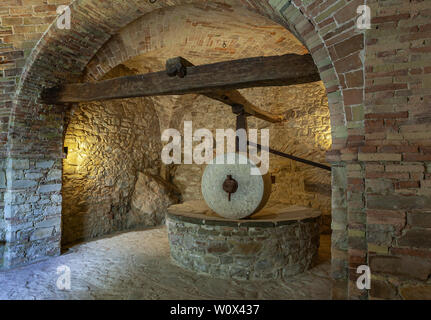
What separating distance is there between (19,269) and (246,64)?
4469 millimetres

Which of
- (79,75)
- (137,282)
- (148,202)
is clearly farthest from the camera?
(148,202)

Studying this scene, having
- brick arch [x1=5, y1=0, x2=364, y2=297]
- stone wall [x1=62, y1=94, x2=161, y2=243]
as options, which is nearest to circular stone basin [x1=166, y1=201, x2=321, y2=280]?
brick arch [x1=5, y1=0, x2=364, y2=297]

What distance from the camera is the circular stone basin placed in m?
3.62

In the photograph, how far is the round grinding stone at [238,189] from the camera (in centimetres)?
397

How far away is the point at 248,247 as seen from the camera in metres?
3.63

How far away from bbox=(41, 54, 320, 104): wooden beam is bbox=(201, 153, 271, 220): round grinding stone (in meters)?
1.23

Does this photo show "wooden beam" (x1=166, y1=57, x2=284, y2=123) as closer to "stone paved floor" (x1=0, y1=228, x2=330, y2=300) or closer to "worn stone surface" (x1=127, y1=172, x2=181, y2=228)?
"stone paved floor" (x1=0, y1=228, x2=330, y2=300)

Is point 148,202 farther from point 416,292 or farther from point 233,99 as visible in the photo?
point 416,292

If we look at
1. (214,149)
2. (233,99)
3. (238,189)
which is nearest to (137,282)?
(238,189)

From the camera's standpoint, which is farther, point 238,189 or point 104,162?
point 104,162

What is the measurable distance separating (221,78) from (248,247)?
7.30ft

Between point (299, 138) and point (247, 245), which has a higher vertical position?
point (299, 138)

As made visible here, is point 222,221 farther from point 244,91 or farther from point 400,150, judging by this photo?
point 244,91

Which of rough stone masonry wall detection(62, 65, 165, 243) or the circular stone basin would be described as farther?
rough stone masonry wall detection(62, 65, 165, 243)
